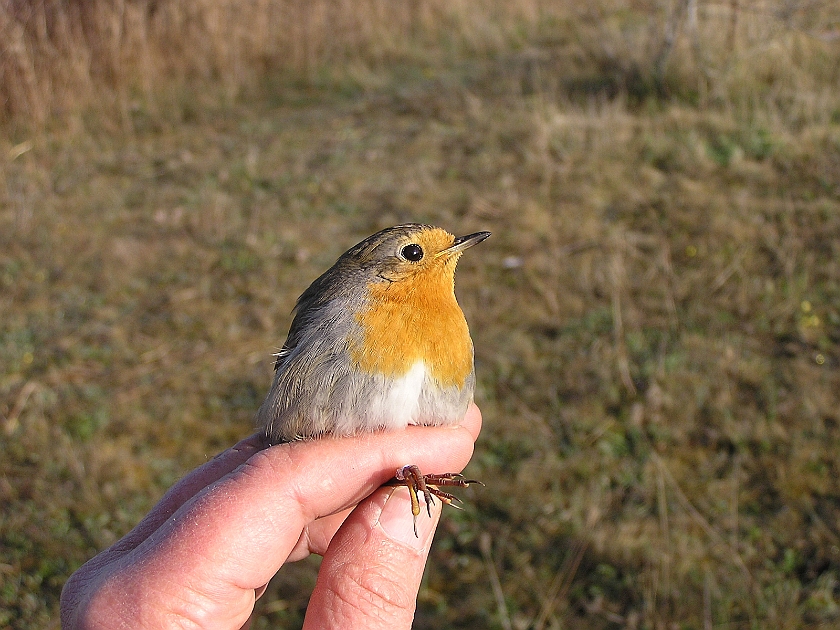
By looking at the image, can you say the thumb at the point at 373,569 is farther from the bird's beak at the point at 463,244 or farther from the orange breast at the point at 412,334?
the bird's beak at the point at 463,244

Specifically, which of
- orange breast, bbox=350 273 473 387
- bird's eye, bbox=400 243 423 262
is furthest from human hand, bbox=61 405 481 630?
bird's eye, bbox=400 243 423 262

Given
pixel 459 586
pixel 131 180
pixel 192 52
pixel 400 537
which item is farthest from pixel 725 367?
pixel 192 52

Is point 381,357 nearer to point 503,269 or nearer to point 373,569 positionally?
point 373,569

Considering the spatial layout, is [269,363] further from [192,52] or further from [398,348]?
[192,52]

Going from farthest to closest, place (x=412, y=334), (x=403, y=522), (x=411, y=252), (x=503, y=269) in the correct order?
(x=503, y=269)
(x=411, y=252)
(x=412, y=334)
(x=403, y=522)

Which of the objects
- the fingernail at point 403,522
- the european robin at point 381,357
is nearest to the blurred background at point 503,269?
the fingernail at point 403,522

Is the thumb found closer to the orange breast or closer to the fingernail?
the fingernail

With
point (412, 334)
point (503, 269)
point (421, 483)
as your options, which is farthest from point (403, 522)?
point (503, 269)
